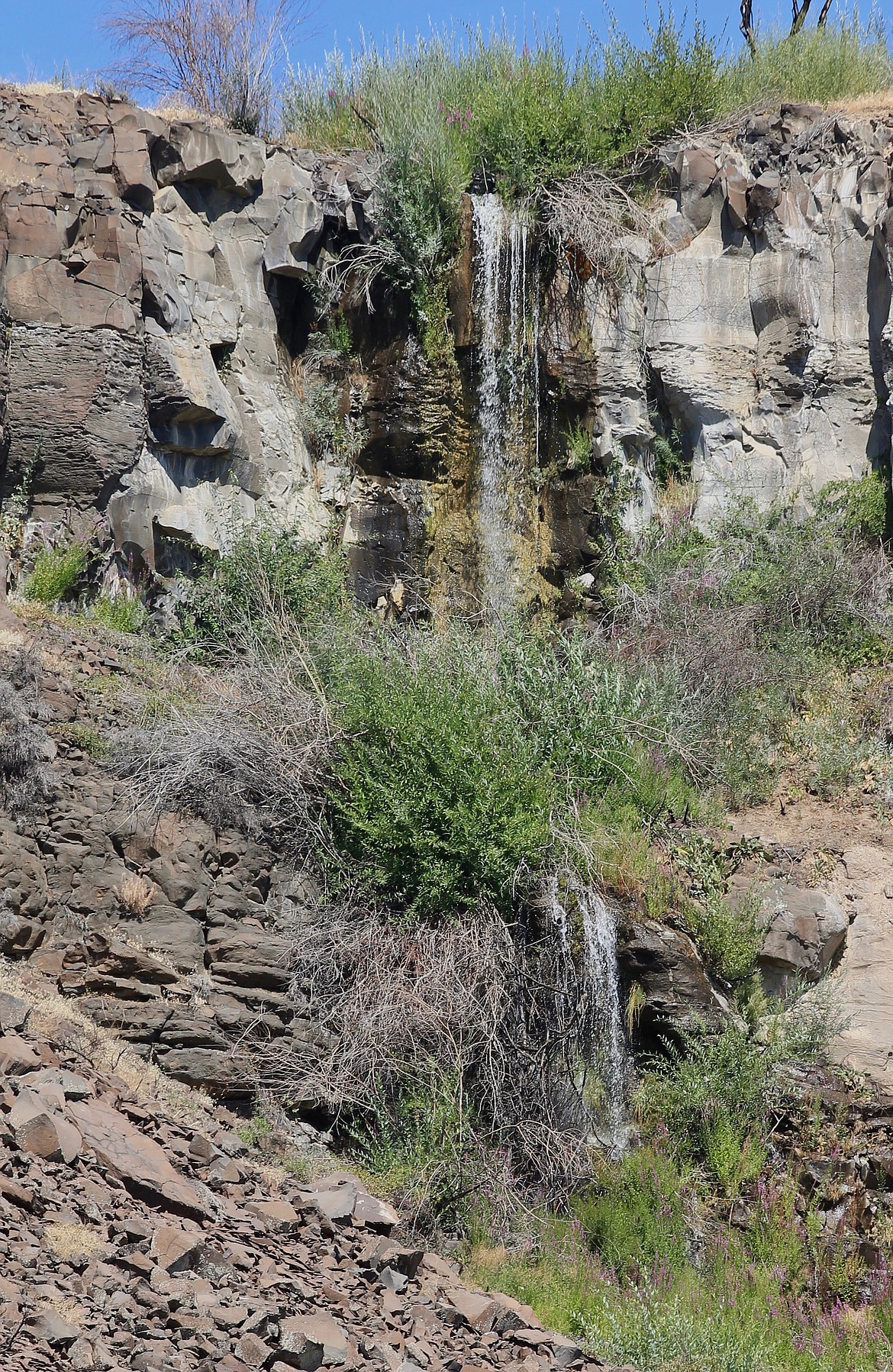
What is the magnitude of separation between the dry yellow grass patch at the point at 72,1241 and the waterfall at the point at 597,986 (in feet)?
13.5

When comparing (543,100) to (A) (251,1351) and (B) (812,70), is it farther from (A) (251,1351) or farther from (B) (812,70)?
(A) (251,1351)

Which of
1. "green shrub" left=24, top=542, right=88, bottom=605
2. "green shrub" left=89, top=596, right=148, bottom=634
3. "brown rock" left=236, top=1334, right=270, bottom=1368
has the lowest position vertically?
"brown rock" left=236, top=1334, right=270, bottom=1368

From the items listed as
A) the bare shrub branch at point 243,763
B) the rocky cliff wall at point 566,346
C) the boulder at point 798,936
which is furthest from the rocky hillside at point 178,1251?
the rocky cliff wall at point 566,346

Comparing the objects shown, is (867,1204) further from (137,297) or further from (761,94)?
(761,94)

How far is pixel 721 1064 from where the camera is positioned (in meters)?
8.61

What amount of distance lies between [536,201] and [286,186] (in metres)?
2.70

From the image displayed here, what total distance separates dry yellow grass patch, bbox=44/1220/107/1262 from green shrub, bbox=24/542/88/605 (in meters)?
6.68

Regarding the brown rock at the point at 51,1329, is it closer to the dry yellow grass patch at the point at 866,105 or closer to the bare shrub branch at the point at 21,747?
the bare shrub branch at the point at 21,747

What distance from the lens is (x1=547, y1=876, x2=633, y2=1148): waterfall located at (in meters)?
8.88

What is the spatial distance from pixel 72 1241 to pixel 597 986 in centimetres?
444

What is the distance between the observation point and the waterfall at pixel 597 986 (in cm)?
888

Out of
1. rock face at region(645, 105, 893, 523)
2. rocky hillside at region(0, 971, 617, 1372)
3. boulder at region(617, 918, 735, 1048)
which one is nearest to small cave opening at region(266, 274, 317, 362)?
rock face at region(645, 105, 893, 523)

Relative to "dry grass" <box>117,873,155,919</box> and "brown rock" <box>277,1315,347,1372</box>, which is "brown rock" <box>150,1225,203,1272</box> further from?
"dry grass" <box>117,873,155,919</box>

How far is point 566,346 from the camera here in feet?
45.0
